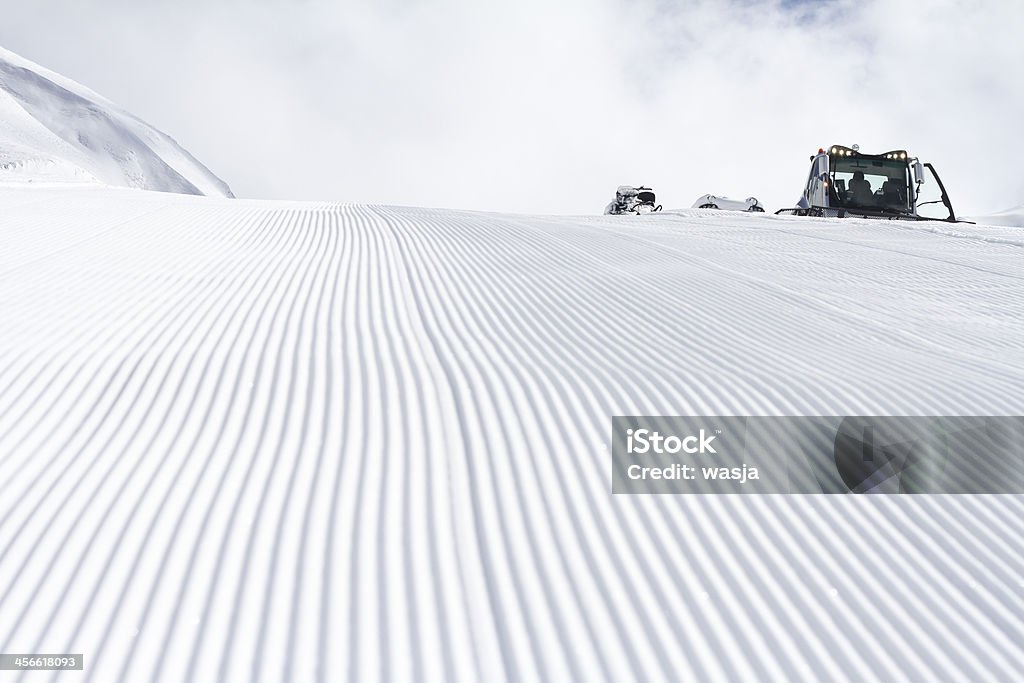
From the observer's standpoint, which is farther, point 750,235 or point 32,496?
point 750,235

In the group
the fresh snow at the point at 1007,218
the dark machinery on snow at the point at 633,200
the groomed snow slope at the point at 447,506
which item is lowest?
the fresh snow at the point at 1007,218

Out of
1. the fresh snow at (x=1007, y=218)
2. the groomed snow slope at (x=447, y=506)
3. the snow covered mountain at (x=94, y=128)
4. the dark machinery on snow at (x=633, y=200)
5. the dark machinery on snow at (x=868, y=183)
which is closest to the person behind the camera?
the groomed snow slope at (x=447, y=506)

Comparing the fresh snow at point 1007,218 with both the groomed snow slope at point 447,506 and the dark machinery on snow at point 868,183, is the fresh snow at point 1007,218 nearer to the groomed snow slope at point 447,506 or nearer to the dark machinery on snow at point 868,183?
the dark machinery on snow at point 868,183

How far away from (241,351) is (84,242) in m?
4.48

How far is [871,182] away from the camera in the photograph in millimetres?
17172

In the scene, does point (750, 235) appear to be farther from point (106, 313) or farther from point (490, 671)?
point (490, 671)

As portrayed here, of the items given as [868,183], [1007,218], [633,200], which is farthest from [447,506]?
[1007,218]

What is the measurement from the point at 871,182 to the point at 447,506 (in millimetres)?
16685

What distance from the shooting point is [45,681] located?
7.54 feet

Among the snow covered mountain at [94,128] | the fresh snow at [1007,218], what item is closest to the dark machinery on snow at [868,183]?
the fresh snow at [1007,218]

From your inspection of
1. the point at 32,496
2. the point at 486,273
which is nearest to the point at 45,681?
the point at 32,496

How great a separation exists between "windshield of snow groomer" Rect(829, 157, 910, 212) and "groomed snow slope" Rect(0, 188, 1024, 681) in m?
11.7

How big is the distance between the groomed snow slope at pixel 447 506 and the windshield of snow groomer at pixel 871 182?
11727mm

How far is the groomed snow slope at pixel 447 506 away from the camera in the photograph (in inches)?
99.5
